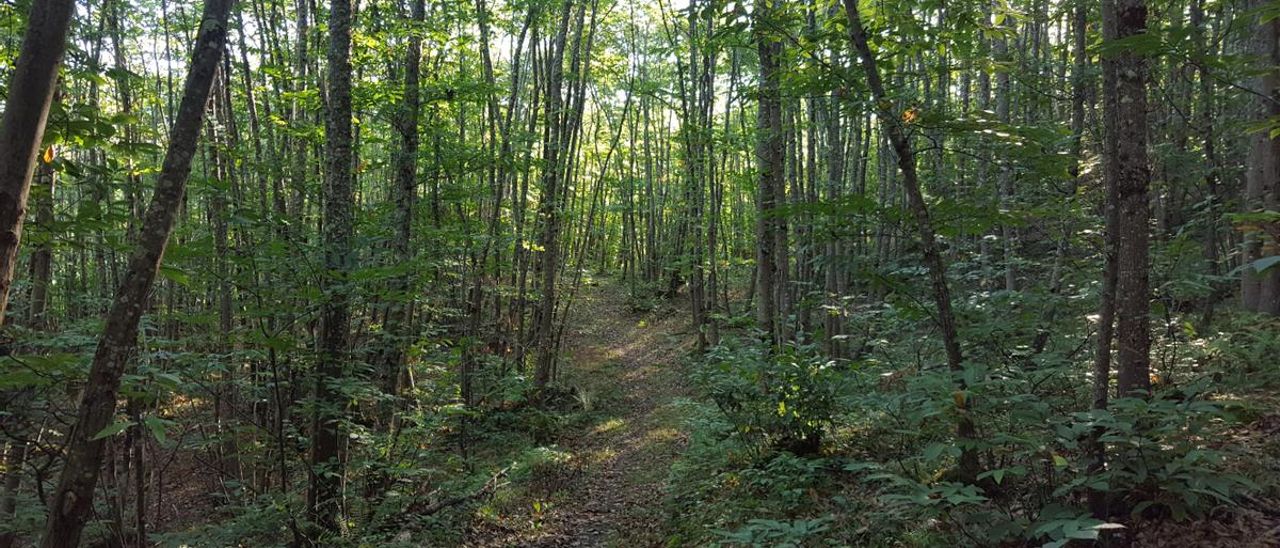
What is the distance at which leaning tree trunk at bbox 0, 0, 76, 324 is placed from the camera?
9.24 ft

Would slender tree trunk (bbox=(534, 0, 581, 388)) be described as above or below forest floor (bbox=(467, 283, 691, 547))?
above

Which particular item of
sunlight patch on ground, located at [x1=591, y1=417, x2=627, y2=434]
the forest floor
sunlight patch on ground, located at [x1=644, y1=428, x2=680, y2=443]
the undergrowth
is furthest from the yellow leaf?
sunlight patch on ground, located at [x1=591, y1=417, x2=627, y2=434]

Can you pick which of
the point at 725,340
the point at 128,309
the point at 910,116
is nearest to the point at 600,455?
the point at 725,340

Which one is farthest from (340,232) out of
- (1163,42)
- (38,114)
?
(1163,42)

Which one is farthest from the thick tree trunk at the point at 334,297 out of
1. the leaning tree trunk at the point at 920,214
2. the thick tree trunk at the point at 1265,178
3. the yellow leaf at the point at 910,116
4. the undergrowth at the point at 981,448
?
the thick tree trunk at the point at 1265,178

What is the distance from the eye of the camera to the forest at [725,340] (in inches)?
143

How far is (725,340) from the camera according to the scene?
9.91 m

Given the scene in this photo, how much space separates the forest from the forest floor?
3.7 inches

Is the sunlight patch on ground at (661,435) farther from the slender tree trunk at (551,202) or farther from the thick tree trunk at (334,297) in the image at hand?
the thick tree trunk at (334,297)

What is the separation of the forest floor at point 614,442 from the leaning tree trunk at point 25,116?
18.1 ft

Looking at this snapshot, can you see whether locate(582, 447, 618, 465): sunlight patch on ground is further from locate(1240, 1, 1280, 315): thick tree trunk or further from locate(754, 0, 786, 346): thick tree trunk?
locate(1240, 1, 1280, 315): thick tree trunk

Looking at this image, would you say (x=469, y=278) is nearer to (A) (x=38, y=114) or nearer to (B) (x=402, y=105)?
(B) (x=402, y=105)

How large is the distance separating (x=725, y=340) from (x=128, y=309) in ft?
25.1

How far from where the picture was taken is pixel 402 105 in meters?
8.58
